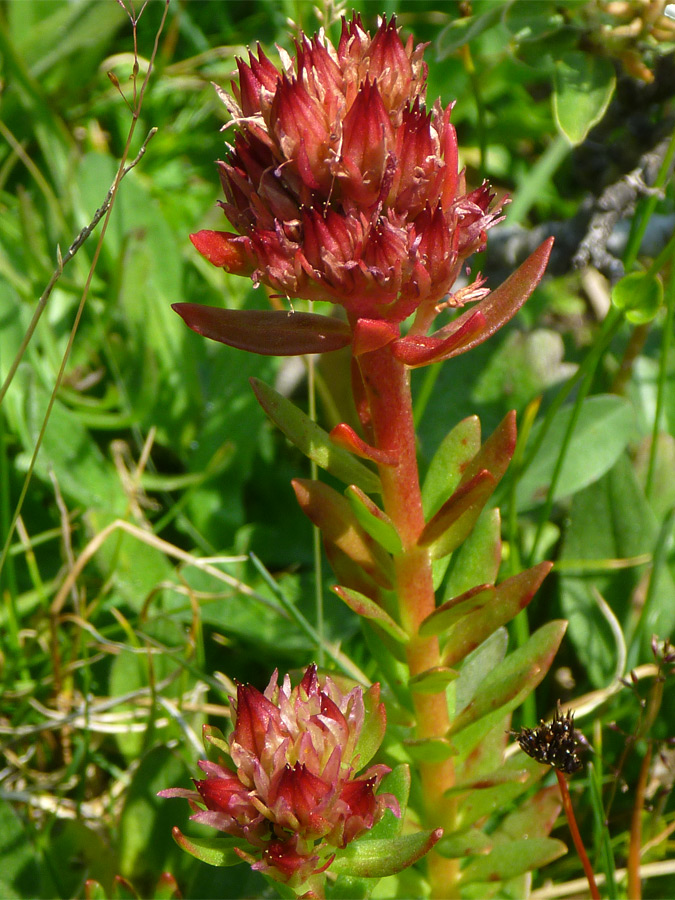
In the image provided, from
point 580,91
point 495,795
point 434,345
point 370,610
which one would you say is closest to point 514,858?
point 495,795

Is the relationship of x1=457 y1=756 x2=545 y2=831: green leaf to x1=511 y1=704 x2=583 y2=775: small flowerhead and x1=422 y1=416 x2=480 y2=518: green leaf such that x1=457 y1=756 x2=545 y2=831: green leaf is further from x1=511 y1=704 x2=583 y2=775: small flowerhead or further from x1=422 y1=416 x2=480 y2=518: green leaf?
x1=422 y1=416 x2=480 y2=518: green leaf

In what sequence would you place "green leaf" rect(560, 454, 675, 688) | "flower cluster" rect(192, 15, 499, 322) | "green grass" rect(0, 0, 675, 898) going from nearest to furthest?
"flower cluster" rect(192, 15, 499, 322) < "green grass" rect(0, 0, 675, 898) < "green leaf" rect(560, 454, 675, 688)

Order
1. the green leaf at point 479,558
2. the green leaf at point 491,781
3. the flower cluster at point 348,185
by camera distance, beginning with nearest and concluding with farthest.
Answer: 1. the flower cluster at point 348,185
2. the green leaf at point 491,781
3. the green leaf at point 479,558

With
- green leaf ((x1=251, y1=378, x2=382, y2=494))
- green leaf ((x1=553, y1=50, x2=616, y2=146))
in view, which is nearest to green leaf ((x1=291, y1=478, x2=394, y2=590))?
green leaf ((x1=251, y1=378, x2=382, y2=494))

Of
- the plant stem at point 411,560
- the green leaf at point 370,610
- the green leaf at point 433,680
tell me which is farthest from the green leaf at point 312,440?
the green leaf at point 433,680

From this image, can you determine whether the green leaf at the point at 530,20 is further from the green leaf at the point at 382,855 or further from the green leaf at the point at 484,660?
the green leaf at the point at 382,855

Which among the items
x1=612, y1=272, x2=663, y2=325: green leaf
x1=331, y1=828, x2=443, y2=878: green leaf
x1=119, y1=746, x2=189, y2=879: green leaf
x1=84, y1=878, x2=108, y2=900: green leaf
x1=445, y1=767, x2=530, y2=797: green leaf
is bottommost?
x1=119, y1=746, x2=189, y2=879: green leaf
